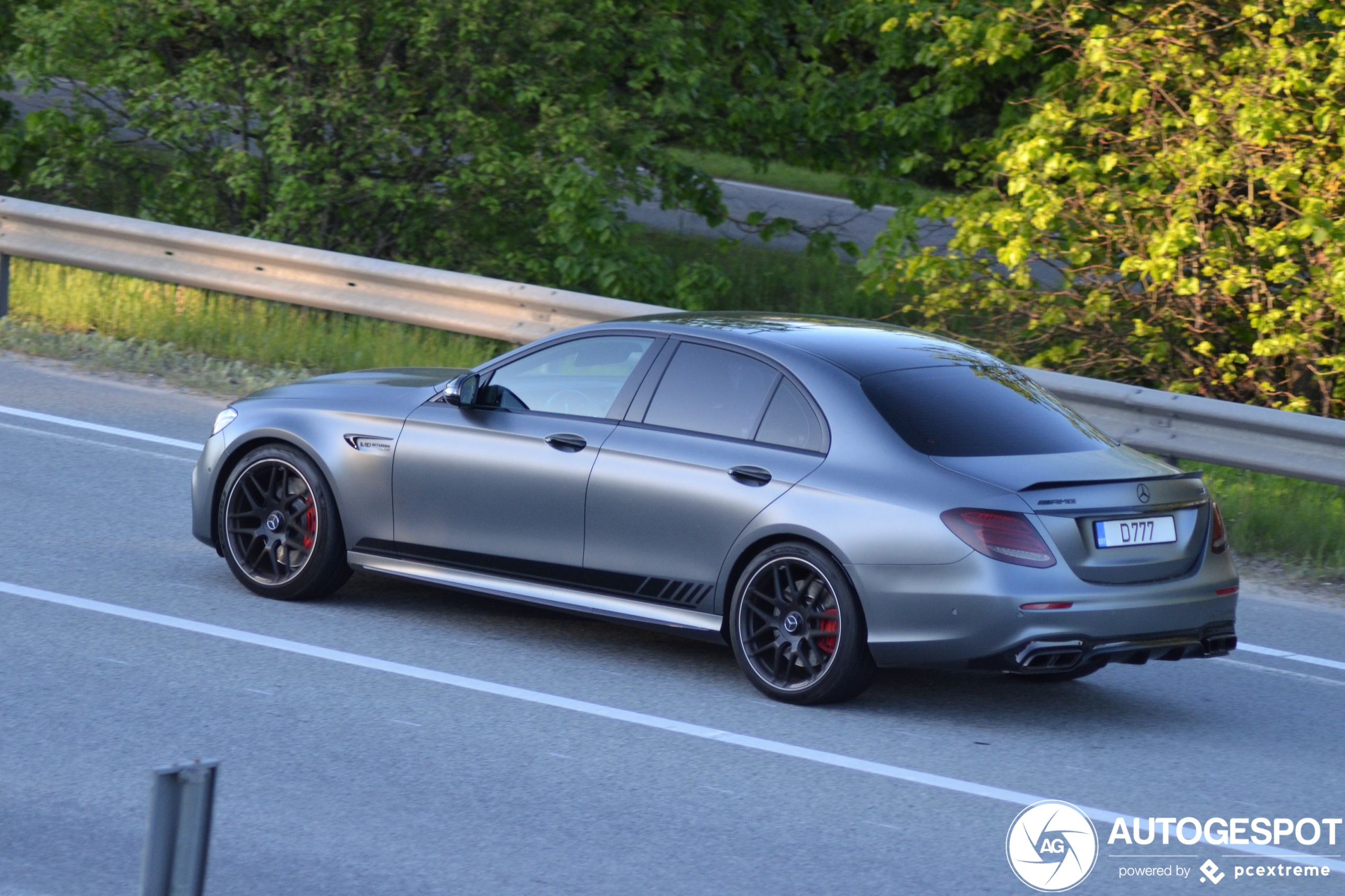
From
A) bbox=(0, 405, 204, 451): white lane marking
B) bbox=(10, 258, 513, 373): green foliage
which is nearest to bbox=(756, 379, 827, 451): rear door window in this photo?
bbox=(0, 405, 204, 451): white lane marking

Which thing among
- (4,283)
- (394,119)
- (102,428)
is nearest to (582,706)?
(102,428)

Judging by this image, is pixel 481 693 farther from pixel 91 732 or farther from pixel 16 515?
pixel 16 515

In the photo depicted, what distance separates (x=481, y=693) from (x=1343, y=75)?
8.18 m

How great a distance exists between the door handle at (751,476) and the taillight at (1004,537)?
80cm

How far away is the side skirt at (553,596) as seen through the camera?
6.92 m

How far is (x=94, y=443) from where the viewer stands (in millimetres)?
10438

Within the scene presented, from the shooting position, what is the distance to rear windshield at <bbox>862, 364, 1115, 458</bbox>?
Result: 6617 millimetres

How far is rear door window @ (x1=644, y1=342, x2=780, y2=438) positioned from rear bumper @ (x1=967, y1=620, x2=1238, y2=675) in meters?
1.38

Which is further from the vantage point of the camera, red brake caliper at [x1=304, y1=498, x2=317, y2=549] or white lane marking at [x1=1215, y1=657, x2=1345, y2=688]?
red brake caliper at [x1=304, y1=498, x2=317, y2=549]

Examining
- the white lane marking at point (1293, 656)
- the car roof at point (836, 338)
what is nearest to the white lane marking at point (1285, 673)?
the white lane marking at point (1293, 656)

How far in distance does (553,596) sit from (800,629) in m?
1.15

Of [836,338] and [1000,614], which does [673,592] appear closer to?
[836,338]

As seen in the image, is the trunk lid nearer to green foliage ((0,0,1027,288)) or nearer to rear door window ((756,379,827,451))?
rear door window ((756,379,827,451))

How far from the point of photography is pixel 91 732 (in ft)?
19.3
